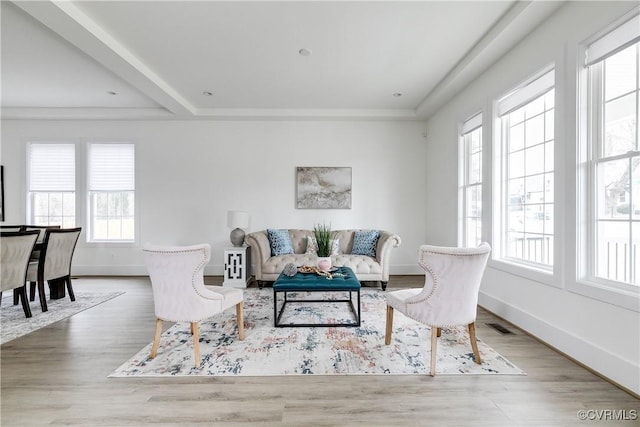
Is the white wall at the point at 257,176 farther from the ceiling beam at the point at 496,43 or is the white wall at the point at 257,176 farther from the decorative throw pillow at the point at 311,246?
the ceiling beam at the point at 496,43

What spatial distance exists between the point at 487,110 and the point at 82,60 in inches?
191

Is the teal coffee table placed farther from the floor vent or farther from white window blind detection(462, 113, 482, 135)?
white window blind detection(462, 113, 482, 135)

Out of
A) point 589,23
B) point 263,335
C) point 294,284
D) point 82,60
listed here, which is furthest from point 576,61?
point 82,60

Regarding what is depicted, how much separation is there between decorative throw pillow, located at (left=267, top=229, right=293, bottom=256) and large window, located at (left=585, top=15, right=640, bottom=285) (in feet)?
11.9

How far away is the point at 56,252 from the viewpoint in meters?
3.52

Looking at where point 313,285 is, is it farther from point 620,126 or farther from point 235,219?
point 620,126

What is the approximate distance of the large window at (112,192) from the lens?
5.29 metres

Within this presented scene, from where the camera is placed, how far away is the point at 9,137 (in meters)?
5.19

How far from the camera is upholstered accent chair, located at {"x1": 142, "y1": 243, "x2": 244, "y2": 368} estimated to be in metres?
2.07

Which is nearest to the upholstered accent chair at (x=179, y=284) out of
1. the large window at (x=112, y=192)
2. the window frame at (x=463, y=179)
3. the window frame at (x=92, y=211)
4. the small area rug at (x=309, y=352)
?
the small area rug at (x=309, y=352)

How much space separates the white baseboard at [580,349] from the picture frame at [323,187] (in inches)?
118

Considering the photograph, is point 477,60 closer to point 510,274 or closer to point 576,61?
point 576,61

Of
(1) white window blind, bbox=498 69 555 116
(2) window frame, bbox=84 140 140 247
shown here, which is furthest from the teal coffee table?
(2) window frame, bbox=84 140 140 247

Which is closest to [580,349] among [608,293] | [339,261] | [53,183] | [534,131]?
[608,293]
